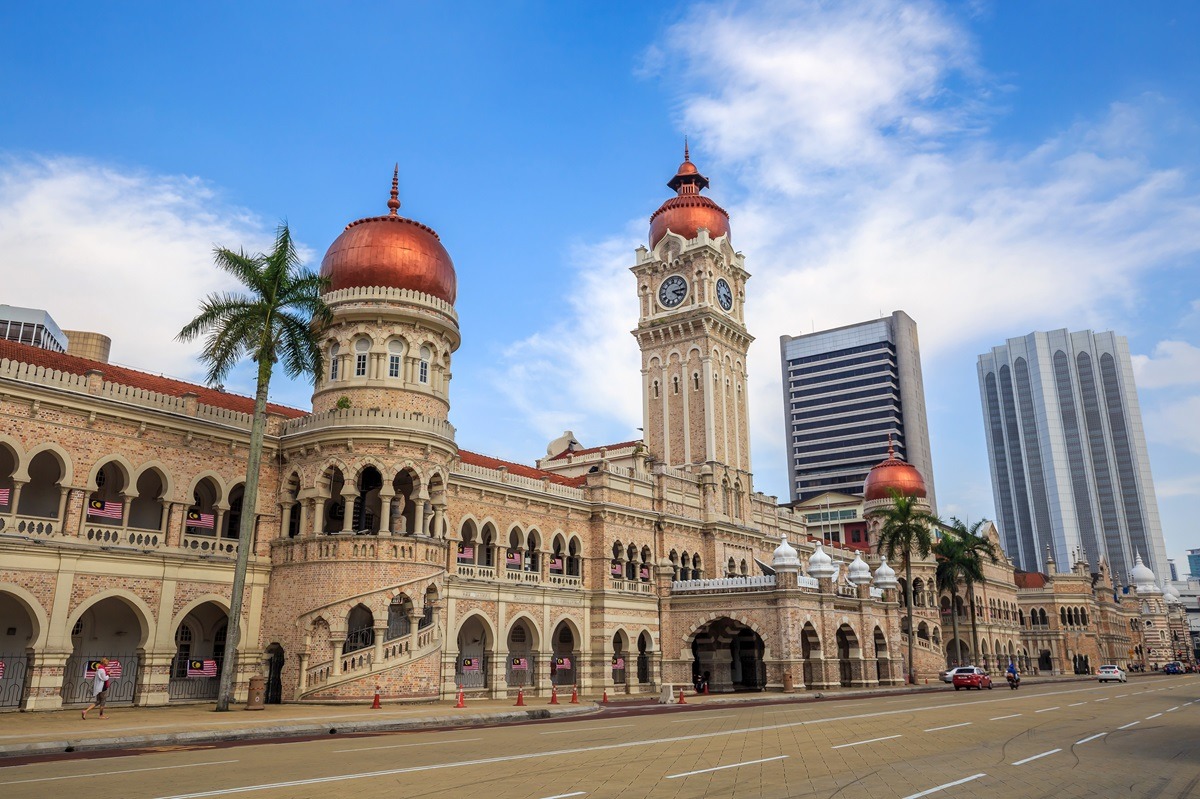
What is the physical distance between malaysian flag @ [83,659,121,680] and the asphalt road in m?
11.5

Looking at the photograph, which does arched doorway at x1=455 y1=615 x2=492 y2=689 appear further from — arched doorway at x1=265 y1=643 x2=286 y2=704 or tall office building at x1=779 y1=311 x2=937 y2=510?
tall office building at x1=779 y1=311 x2=937 y2=510

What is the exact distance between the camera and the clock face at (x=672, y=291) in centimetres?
5694

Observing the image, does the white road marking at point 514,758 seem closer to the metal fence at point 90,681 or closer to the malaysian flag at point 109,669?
the malaysian flag at point 109,669

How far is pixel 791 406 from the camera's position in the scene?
494 ft

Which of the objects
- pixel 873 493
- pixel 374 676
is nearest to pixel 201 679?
pixel 374 676

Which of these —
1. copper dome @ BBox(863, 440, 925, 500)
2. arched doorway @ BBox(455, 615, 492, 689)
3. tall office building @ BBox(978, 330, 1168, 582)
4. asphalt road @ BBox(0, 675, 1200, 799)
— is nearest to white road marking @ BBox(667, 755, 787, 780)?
asphalt road @ BBox(0, 675, 1200, 799)

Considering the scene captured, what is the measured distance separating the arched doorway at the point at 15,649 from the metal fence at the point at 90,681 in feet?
3.80

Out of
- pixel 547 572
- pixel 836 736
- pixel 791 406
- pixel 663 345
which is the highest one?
pixel 791 406

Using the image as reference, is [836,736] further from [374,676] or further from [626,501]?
[626,501]

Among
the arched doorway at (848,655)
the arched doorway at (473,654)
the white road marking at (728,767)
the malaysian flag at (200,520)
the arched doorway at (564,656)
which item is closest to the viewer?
the white road marking at (728,767)

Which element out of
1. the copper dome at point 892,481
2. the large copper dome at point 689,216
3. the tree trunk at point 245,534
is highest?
the large copper dome at point 689,216

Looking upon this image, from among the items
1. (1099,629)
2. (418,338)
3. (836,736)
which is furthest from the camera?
(1099,629)

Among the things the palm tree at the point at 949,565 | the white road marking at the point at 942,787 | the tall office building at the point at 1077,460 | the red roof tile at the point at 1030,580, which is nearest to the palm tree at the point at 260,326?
the white road marking at the point at 942,787

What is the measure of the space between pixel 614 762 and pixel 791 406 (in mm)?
140380
